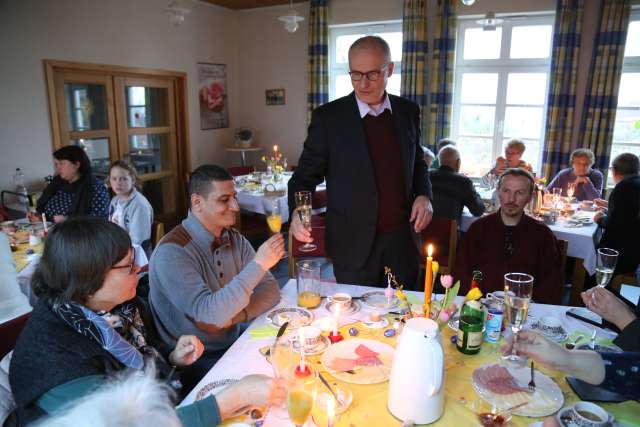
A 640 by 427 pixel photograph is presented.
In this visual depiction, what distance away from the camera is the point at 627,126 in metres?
5.82

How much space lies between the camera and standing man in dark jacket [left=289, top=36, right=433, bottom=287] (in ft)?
7.24

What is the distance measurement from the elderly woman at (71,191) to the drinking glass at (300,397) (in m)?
3.36

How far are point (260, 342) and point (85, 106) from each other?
16.4 ft

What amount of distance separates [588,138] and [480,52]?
188 centimetres

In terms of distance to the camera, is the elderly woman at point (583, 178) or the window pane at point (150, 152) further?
the window pane at point (150, 152)

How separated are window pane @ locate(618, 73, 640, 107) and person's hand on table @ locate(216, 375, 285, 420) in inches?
245

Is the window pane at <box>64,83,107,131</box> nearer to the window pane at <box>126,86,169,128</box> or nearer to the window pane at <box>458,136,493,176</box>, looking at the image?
the window pane at <box>126,86,169,128</box>

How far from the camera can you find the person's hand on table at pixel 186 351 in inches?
62.6

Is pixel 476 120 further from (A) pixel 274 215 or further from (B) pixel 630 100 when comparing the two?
(A) pixel 274 215

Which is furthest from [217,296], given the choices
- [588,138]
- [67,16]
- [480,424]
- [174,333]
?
[588,138]

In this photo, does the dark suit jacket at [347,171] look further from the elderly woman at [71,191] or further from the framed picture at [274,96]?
the framed picture at [274,96]

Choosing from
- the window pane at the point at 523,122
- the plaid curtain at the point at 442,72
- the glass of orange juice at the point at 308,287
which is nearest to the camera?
the glass of orange juice at the point at 308,287

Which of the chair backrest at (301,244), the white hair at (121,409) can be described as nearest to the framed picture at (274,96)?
the chair backrest at (301,244)

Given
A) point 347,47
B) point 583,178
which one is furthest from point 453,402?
point 347,47
